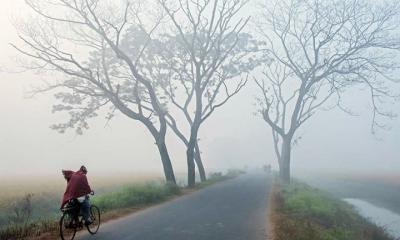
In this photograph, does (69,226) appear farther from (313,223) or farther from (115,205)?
(313,223)

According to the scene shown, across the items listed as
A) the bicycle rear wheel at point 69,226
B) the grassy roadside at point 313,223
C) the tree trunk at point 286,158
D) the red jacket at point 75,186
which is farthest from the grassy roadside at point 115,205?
the tree trunk at point 286,158

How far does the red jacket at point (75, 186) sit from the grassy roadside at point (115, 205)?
4.03 feet

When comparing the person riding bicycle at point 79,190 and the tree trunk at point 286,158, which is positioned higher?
the tree trunk at point 286,158

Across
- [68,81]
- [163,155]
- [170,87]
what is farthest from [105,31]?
[170,87]

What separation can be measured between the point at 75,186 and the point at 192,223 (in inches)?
182

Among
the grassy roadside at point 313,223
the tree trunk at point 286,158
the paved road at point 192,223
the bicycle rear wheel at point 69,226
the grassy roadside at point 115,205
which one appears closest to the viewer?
the bicycle rear wheel at point 69,226

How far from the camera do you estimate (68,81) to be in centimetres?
2994

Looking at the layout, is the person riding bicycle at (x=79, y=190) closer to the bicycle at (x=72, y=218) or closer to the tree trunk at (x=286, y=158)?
the bicycle at (x=72, y=218)

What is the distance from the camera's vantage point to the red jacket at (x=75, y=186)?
12363 mm

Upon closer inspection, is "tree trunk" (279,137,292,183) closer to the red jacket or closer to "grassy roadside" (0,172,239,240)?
"grassy roadside" (0,172,239,240)

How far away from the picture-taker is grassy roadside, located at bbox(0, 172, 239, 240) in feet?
41.6

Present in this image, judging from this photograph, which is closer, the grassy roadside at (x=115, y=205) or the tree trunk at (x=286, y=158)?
the grassy roadside at (x=115, y=205)

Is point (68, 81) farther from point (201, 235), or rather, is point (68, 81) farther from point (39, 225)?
point (201, 235)

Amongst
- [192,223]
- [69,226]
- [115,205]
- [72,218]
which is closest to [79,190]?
[72,218]
